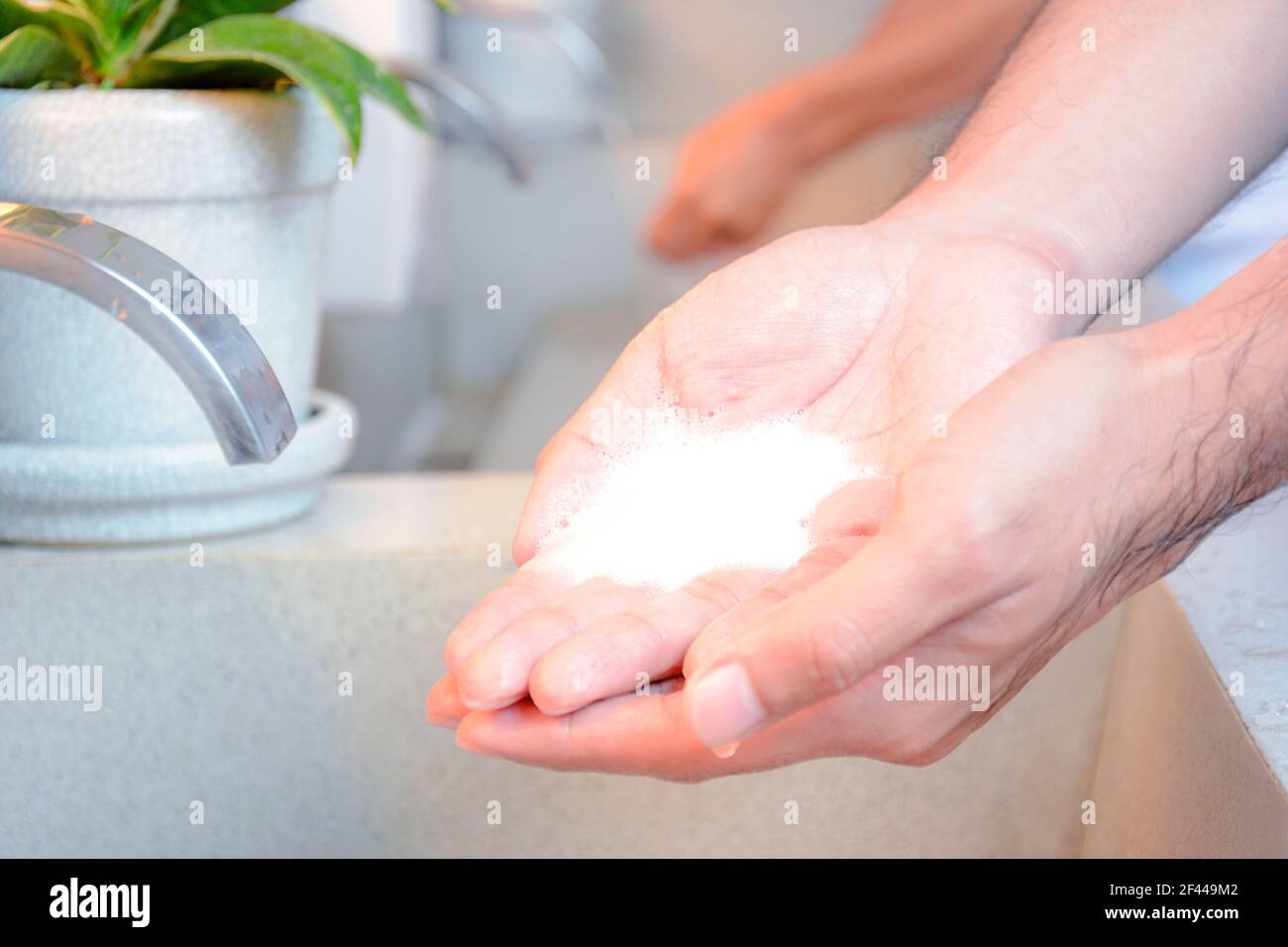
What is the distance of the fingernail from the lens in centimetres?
32

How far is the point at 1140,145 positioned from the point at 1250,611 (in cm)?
20

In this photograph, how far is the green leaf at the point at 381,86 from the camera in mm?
535

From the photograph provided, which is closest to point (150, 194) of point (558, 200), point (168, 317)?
point (168, 317)

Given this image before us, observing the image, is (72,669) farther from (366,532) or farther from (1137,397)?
(1137,397)

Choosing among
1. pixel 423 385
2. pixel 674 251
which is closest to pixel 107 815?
pixel 674 251

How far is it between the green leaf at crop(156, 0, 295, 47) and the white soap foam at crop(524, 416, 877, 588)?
0.25 m

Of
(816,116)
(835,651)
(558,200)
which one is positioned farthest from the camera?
(558,200)

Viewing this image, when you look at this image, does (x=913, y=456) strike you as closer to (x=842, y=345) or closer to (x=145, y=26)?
(x=842, y=345)

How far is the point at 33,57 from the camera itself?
0.51 metres

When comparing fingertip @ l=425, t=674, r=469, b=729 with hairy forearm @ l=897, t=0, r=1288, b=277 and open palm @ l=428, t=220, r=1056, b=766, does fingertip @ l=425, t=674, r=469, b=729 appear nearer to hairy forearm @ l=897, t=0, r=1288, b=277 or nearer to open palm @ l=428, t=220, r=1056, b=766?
open palm @ l=428, t=220, r=1056, b=766

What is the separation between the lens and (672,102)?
1.51 metres

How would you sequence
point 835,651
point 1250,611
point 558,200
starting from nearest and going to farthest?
point 835,651, point 1250,611, point 558,200

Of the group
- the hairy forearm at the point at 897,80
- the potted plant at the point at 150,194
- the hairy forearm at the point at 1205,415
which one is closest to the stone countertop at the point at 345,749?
the potted plant at the point at 150,194

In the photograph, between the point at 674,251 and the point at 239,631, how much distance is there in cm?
61
